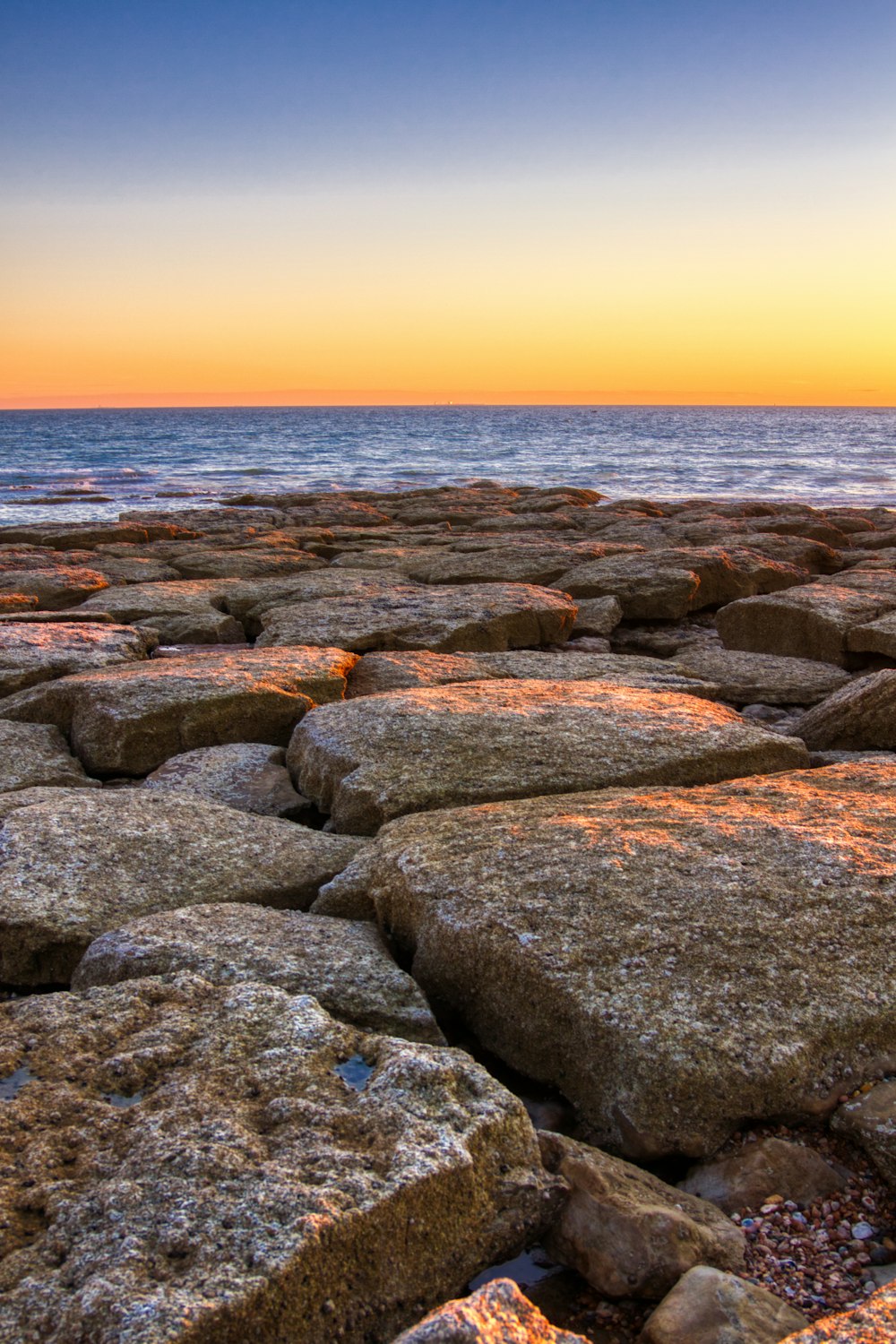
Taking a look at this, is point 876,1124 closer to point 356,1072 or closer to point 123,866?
point 356,1072

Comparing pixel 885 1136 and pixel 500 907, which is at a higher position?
pixel 500 907

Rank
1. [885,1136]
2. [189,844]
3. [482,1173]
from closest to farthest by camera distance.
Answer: [482,1173], [885,1136], [189,844]

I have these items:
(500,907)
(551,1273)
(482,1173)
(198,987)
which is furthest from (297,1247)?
(500,907)

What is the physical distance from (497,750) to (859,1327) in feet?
11.6

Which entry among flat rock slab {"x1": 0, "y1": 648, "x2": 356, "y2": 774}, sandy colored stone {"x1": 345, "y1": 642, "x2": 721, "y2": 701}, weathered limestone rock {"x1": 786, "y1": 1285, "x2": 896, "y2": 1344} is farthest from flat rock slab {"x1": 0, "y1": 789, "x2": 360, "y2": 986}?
weathered limestone rock {"x1": 786, "y1": 1285, "x2": 896, "y2": 1344}

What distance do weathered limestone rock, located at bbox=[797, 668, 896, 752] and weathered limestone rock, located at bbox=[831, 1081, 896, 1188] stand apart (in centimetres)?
376

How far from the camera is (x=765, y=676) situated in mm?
8148

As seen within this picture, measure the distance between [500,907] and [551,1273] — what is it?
1.21 meters

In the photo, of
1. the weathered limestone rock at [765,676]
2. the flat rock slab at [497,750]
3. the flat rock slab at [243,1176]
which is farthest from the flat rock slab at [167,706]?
the flat rock slab at [243,1176]

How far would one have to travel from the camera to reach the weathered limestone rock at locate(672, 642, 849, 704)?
7941 millimetres

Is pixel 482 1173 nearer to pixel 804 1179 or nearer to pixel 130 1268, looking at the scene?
pixel 130 1268

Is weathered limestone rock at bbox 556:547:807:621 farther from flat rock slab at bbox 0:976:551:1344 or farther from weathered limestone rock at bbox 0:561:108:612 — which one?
flat rock slab at bbox 0:976:551:1344

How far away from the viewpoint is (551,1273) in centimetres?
258

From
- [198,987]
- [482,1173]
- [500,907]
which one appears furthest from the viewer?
[500,907]
